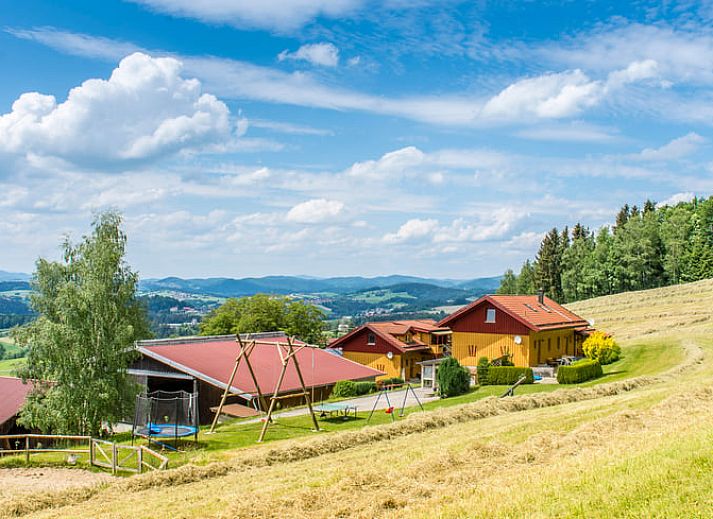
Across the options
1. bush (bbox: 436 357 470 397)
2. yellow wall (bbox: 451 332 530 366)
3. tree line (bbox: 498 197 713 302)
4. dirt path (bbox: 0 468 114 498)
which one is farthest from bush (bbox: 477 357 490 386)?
tree line (bbox: 498 197 713 302)

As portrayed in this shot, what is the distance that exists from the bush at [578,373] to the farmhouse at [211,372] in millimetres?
12336

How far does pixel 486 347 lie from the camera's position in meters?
41.9

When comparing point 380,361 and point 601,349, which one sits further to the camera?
point 380,361

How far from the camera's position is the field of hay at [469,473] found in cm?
838

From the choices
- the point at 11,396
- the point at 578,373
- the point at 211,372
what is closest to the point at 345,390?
the point at 211,372

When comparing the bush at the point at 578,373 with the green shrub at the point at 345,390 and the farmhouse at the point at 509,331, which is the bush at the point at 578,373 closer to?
the farmhouse at the point at 509,331

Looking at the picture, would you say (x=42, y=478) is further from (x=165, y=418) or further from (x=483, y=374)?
(x=483, y=374)

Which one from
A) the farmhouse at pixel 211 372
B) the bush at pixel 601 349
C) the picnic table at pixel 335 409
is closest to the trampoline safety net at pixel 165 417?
the picnic table at pixel 335 409

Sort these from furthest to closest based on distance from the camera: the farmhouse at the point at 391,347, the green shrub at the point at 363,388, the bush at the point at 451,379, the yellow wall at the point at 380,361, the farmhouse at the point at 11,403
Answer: the farmhouse at the point at 391,347 < the yellow wall at the point at 380,361 < the green shrub at the point at 363,388 < the farmhouse at the point at 11,403 < the bush at the point at 451,379

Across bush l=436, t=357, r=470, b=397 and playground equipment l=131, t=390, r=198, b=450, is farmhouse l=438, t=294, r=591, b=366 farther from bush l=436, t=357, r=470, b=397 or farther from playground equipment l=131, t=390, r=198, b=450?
playground equipment l=131, t=390, r=198, b=450

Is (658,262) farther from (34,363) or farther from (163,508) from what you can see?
(163,508)

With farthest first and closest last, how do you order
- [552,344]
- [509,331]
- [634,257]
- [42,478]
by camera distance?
[634,257] → [552,344] → [509,331] → [42,478]

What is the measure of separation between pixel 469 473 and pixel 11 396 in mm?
33111

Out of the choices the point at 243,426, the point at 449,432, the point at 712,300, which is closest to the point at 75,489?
the point at 449,432
